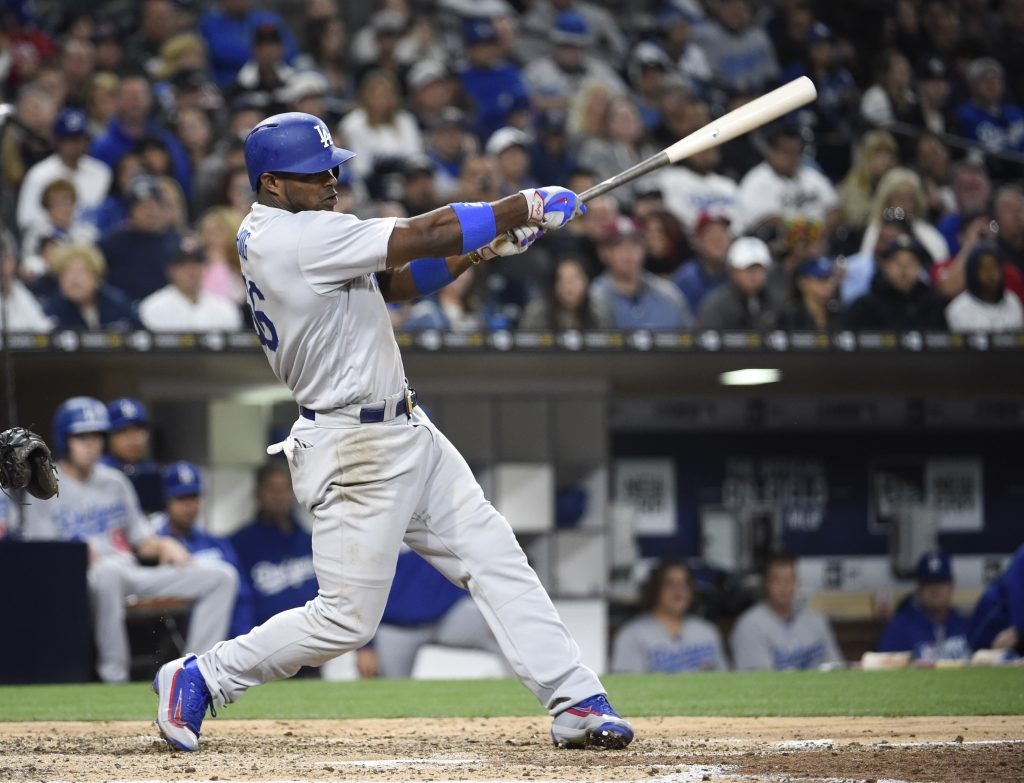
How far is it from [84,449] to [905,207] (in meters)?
5.09

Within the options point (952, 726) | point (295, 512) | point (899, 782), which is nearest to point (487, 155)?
point (295, 512)

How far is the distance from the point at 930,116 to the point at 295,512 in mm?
5760

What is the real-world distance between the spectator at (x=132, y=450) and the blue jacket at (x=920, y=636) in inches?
143

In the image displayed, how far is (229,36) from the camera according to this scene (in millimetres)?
9727

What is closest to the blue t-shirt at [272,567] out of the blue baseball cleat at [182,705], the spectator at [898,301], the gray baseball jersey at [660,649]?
the gray baseball jersey at [660,649]

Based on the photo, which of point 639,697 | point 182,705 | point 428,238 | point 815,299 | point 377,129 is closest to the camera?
point 428,238

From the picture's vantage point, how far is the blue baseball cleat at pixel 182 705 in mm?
3527

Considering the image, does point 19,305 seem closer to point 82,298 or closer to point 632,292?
point 82,298

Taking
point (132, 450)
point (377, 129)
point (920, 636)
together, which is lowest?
point (920, 636)

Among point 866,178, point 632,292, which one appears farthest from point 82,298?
point 866,178

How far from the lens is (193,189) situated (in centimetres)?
837

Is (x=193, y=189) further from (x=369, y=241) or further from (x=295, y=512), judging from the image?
(x=369, y=241)

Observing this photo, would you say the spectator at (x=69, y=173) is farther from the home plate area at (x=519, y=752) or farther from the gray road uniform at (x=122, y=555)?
the home plate area at (x=519, y=752)

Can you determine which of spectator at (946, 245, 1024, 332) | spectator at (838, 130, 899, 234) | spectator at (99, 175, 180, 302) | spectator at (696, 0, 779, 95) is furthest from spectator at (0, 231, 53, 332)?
spectator at (696, 0, 779, 95)
